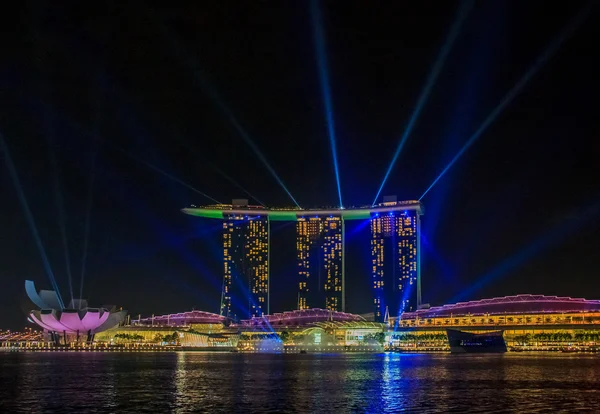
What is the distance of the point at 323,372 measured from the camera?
2466 inches

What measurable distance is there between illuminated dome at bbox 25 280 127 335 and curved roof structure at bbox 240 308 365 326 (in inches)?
1259

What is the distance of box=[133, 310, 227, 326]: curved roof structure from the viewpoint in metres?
174

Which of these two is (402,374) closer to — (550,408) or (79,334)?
(550,408)

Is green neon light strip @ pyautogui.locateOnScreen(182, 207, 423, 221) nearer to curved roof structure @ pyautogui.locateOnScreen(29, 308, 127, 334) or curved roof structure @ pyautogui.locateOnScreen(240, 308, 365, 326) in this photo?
curved roof structure @ pyautogui.locateOnScreen(240, 308, 365, 326)

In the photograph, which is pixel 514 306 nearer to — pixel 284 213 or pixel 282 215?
pixel 284 213

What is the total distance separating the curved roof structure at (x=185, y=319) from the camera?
174 m


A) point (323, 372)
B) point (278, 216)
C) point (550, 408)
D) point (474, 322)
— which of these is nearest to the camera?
point (550, 408)

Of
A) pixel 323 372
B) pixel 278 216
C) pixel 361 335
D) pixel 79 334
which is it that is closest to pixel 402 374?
pixel 323 372

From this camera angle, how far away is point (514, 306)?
137 m

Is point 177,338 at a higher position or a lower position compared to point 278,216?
lower

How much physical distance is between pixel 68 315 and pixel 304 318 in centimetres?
4787

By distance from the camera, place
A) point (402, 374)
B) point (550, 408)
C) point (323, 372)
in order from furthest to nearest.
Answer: point (323, 372) < point (402, 374) < point (550, 408)

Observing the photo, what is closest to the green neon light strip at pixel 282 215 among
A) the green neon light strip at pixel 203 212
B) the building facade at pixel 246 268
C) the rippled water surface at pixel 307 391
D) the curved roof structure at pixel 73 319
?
the building facade at pixel 246 268

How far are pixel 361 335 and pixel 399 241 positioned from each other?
22.0 meters
